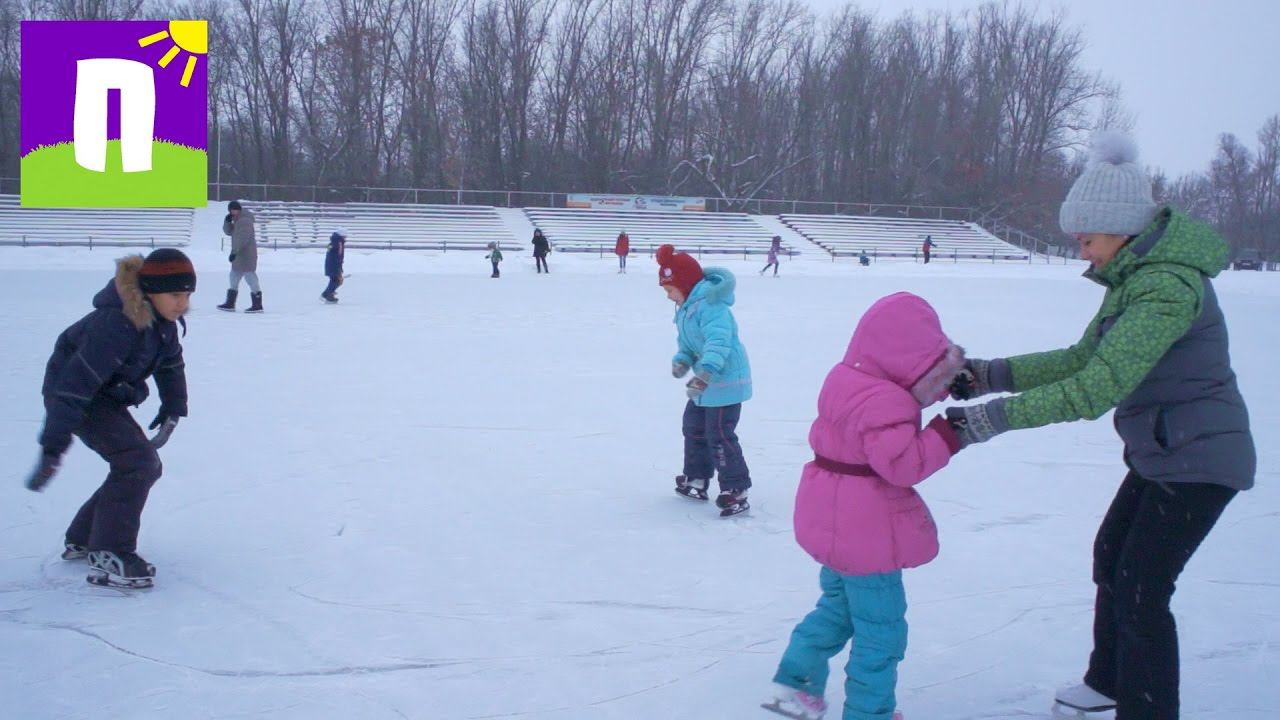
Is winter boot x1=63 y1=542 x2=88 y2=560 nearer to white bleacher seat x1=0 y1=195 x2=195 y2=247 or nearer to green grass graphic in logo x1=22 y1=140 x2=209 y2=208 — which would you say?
white bleacher seat x1=0 y1=195 x2=195 y2=247

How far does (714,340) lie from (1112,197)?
2.16 meters

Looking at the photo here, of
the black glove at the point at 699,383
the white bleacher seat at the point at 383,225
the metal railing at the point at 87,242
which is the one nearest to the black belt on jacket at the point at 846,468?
the black glove at the point at 699,383

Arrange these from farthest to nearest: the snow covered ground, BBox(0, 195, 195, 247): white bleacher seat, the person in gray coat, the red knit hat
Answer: BBox(0, 195, 195, 247): white bleacher seat, the person in gray coat, the red knit hat, the snow covered ground

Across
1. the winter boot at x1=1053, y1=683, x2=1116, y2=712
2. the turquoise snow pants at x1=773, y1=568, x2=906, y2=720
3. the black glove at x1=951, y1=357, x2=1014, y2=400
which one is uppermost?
the black glove at x1=951, y1=357, x2=1014, y2=400

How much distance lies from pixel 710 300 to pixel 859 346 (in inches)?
79.9

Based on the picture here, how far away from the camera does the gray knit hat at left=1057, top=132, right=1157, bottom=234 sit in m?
2.38

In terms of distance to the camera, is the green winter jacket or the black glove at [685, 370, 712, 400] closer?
the green winter jacket

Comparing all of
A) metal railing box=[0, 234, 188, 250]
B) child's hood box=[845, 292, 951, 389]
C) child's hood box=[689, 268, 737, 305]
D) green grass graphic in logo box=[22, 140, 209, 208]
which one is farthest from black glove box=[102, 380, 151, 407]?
green grass graphic in logo box=[22, 140, 209, 208]

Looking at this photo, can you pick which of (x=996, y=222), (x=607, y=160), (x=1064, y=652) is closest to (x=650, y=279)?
(x=1064, y=652)

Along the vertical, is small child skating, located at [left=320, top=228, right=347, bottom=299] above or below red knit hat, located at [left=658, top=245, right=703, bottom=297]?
below

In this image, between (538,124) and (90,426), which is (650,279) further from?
(538,124)

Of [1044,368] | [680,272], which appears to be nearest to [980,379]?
[1044,368]

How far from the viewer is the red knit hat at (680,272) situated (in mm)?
4531

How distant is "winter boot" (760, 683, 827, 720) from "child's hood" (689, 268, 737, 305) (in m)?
2.07
